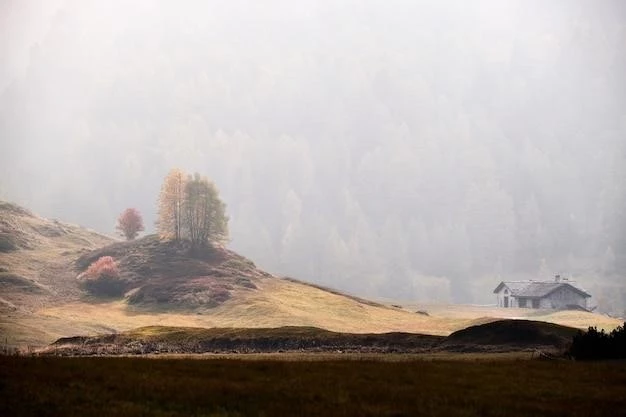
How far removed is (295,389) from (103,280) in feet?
544

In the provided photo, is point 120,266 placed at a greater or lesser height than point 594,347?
greater

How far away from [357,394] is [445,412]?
4204 mm

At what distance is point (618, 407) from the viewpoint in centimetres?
2786

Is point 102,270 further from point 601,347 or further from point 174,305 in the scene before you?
point 601,347

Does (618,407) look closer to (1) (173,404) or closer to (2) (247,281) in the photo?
(1) (173,404)

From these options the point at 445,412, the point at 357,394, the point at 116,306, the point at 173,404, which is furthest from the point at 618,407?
the point at 116,306

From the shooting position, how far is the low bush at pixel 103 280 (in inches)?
7224

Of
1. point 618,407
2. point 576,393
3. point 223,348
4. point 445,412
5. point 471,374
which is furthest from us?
point 223,348

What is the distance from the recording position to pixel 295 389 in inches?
1164

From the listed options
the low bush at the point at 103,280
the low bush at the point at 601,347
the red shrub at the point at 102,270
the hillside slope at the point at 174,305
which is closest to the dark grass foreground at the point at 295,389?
the low bush at the point at 601,347

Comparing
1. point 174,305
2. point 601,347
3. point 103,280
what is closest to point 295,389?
point 601,347

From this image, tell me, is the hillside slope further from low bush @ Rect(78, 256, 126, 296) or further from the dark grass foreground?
the dark grass foreground

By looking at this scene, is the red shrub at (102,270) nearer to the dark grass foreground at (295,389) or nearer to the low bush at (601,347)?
the dark grass foreground at (295,389)

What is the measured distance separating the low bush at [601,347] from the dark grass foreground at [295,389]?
434 inches
